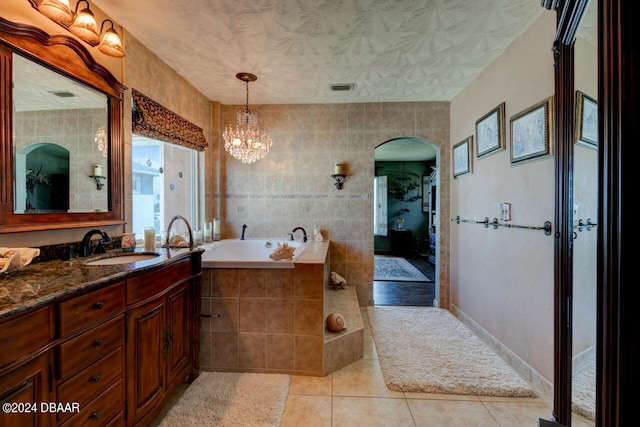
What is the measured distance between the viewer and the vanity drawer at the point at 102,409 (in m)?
1.07

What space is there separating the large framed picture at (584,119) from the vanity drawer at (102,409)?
1957 mm

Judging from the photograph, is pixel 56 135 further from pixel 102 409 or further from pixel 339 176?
pixel 339 176

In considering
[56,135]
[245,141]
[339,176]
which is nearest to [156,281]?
[56,135]

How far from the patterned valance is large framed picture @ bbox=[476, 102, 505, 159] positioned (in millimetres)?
2880

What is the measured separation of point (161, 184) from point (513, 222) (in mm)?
3165

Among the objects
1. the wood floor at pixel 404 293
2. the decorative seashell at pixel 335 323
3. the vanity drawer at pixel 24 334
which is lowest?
the wood floor at pixel 404 293

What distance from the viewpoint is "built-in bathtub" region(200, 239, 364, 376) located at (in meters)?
2.03

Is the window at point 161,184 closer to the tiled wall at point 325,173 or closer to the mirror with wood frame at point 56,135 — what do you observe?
the tiled wall at point 325,173

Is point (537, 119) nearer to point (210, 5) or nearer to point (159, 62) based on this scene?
point (210, 5)

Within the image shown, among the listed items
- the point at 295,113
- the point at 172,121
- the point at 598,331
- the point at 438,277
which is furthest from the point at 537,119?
the point at 172,121

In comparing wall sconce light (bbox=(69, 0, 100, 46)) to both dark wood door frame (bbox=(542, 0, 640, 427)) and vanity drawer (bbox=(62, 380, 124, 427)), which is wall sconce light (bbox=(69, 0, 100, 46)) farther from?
dark wood door frame (bbox=(542, 0, 640, 427))

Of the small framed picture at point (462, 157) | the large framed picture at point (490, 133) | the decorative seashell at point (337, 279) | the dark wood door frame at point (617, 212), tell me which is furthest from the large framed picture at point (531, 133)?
the decorative seashell at point (337, 279)

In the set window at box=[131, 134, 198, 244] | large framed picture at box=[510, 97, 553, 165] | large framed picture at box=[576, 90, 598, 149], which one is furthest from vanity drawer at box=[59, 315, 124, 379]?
large framed picture at box=[510, 97, 553, 165]

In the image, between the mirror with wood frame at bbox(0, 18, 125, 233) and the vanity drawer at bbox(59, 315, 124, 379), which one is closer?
the vanity drawer at bbox(59, 315, 124, 379)
